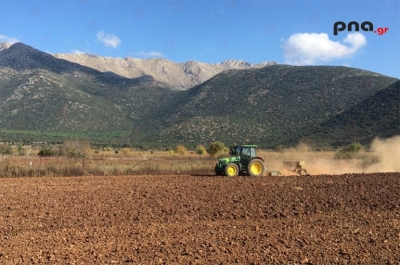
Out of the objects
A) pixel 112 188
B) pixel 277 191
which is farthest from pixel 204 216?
pixel 112 188

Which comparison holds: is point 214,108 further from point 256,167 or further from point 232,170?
point 232,170

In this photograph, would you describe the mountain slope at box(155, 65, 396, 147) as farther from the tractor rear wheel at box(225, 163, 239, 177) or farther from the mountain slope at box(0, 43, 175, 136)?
the tractor rear wheel at box(225, 163, 239, 177)

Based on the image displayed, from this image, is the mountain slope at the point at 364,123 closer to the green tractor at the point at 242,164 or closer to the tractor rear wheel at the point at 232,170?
the green tractor at the point at 242,164

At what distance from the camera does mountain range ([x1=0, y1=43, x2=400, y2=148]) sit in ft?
209

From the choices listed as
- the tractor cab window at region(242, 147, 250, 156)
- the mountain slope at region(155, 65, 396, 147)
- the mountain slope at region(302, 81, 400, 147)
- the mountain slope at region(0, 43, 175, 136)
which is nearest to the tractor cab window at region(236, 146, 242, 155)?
the tractor cab window at region(242, 147, 250, 156)

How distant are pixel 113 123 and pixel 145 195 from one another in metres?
83.4

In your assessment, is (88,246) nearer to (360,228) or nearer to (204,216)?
(204,216)

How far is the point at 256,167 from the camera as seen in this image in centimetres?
2416

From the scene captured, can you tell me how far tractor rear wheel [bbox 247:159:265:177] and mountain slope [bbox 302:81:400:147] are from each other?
36301mm

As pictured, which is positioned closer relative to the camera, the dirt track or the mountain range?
the dirt track

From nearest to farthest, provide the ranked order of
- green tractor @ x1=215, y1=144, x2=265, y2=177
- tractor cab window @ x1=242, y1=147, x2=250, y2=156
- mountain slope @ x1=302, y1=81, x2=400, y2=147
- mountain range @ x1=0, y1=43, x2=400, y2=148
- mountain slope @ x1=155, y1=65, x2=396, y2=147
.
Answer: green tractor @ x1=215, y1=144, x2=265, y2=177 < tractor cab window @ x1=242, y1=147, x2=250, y2=156 < mountain slope @ x1=302, y1=81, x2=400, y2=147 < mountain range @ x1=0, y1=43, x2=400, y2=148 < mountain slope @ x1=155, y1=65, x2=396, y2=147

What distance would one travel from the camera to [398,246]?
848 centimetres

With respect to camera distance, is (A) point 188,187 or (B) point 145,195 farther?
(A) point 188,187

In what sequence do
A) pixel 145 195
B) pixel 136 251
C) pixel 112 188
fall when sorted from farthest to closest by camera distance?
pixel 112 188, pixel 145 195, pixel 136 251
